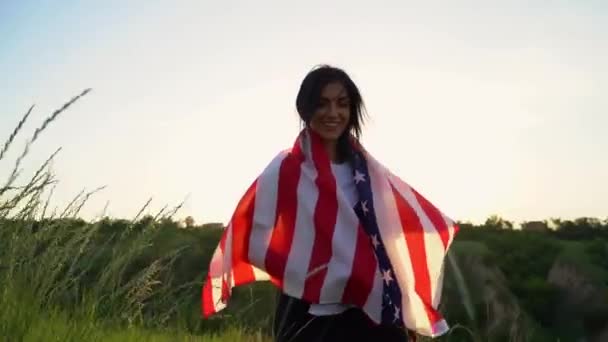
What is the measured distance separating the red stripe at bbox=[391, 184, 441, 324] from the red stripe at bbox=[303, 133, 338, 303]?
425 mm

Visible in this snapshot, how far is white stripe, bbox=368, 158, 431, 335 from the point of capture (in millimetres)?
3654

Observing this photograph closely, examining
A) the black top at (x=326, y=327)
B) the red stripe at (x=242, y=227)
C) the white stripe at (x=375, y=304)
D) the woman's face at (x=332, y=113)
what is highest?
the woman's face at (x=332, y=113)

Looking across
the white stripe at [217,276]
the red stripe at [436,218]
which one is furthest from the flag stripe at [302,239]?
the red stripe at [436,218]

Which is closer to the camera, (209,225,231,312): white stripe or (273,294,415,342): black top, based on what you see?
(273,294,415,342): black top

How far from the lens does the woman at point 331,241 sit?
3.43m

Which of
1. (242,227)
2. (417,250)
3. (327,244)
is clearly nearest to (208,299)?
(242,227)

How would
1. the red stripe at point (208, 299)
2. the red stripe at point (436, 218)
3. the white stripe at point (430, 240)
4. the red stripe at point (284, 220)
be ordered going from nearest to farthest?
the red stripe at point (284, 220)
the red stripe at point (208, 299)
the white stripe at point (430, 240)
the red stripe at point (436, 218)

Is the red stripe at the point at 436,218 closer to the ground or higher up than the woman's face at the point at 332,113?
closer to the ground

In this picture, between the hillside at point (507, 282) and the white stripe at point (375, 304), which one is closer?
the white stripe at point (375, 304)

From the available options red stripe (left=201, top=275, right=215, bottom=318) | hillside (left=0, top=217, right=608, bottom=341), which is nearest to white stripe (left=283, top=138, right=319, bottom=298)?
red stripe (left=201, top=275, right=215, bottom=318)

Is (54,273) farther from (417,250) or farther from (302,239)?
(417,250)

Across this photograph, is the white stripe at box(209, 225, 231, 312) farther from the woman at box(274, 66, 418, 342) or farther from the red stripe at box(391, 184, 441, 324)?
the red stripe at box(391, 184, 441, 324)

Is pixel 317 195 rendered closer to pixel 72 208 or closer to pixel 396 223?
pixel 396 223

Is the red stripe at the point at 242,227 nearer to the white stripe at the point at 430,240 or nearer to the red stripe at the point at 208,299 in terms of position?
the red stripe at the point at 208,299
